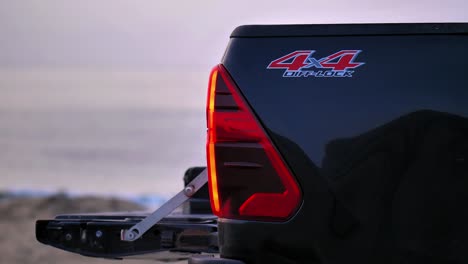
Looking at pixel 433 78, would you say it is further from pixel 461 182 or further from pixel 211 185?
pixel 211 185

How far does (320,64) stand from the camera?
446cm

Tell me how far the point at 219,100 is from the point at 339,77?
512 mm

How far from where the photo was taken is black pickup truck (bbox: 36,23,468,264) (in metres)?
4.40

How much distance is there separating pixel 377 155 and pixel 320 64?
0.44m

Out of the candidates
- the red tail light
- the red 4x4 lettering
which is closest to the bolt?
the red tail light

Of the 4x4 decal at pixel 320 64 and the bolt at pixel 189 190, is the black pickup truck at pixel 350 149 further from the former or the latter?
the bolt at pixel 189 190

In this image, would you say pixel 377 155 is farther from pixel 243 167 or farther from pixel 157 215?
pixel 157 215

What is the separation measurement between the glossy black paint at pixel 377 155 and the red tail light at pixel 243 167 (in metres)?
0.05

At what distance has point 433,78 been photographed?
443cm

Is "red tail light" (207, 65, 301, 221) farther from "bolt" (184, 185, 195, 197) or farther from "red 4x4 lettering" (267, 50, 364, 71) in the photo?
"bolt" (184, 185, 195, 197)

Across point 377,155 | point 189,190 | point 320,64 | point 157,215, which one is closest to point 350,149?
point 377,155

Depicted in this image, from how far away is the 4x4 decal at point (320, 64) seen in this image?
4.45 m

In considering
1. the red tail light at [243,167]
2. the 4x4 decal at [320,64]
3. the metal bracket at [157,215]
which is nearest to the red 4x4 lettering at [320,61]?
the 4x4 decal at [320,64]

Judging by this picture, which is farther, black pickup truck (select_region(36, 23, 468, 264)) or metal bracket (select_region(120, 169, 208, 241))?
metal bracket (select_region(120, 169, 208, 241))
